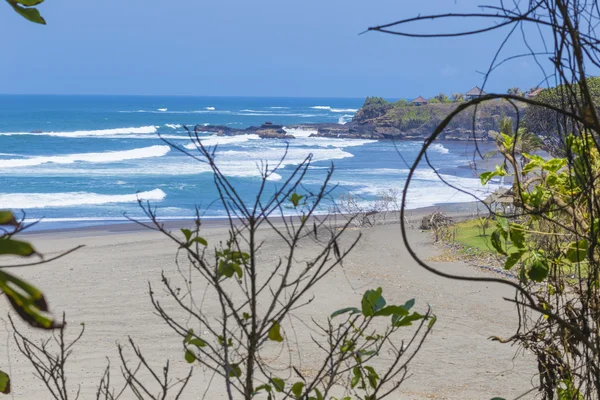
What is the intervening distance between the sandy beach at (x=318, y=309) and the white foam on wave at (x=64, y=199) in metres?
6.15

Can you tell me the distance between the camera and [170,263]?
14.7 meters

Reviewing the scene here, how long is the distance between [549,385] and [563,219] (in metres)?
0.52

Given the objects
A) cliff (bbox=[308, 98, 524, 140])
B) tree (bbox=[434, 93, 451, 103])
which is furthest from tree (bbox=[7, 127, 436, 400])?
tree (bbox=[434, 93, 451, 103])

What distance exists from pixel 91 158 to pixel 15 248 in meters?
40.8

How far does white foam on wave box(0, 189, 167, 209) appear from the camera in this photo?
23969 millimetres

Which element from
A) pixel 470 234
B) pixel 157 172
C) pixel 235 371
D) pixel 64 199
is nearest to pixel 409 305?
pixel 235 371

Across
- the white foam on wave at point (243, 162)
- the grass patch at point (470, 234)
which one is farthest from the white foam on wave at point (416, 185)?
the grass patch at point (470, 234)

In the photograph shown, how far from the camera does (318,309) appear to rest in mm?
11016

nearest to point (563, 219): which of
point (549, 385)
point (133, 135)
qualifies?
point (549, 385)

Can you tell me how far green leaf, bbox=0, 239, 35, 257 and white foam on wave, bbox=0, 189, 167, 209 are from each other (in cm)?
2322

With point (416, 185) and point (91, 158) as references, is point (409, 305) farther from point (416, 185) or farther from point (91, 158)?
point (91, 158)

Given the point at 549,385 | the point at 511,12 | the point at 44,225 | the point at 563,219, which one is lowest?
the point at 44,225

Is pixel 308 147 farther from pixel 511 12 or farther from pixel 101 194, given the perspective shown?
pixel 511 12

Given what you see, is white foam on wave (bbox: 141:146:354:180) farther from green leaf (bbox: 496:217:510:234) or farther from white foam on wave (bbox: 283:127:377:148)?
green leaf (bbox: 496:217:510:234)
